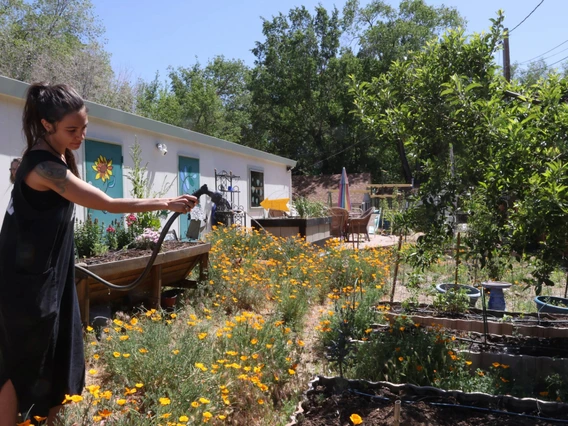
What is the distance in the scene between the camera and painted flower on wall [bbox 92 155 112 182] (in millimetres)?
7230

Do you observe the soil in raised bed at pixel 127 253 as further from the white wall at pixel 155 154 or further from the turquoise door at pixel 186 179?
the turquoise door at pixel 186 179

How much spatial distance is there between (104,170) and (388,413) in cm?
592

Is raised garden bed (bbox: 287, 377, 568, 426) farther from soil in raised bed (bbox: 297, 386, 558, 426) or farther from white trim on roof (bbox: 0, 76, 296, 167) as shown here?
white trim on roof (bbox: 0, 76, 296, 167)

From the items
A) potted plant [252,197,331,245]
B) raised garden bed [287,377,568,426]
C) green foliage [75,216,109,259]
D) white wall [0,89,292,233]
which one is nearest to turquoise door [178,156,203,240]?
white wall [0,89,292,233]

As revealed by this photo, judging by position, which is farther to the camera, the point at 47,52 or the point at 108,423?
the point at 47,52

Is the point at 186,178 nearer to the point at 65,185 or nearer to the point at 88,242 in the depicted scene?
the point at 88,242

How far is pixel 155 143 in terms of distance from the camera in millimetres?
8867

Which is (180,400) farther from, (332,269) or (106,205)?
(332,269)

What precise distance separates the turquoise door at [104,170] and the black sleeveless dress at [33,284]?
506 cm

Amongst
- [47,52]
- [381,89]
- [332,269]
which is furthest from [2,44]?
[381,89]

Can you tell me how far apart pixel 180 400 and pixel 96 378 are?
3.56 feet

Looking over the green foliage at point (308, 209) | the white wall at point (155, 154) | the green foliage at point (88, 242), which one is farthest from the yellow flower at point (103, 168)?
the green foliage at point (308, 209)

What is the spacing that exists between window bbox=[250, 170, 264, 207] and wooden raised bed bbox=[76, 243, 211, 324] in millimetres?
7719

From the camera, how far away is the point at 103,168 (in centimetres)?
737
